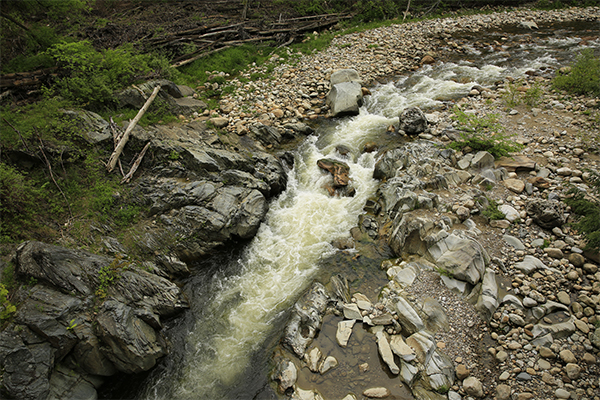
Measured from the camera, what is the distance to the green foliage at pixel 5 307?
5762mm

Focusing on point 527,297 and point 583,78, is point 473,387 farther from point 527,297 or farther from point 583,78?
point 583,78

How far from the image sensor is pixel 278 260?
29.5 ft

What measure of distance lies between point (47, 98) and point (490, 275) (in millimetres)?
15404

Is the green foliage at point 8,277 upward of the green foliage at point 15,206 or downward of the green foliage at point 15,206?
downward

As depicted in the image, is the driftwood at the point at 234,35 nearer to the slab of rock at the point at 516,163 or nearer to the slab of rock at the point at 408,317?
the slab of rock at the point at 516,163

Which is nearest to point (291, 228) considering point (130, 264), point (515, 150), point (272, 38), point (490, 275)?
point (130, 264)

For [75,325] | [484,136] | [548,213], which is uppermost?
[75,325]

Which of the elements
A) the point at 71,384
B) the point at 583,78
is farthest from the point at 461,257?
the point at 583,78

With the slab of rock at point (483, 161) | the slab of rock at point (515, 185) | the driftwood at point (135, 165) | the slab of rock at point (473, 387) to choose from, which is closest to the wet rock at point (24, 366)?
the driftwood at point (135, 165)

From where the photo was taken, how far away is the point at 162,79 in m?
13.8

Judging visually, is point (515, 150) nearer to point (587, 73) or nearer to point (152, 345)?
point (587, 73)

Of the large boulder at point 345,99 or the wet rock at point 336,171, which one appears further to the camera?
the large boulder at point 345,99

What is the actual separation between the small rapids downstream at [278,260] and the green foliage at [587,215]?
216 inches

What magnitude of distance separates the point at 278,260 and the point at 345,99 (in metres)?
9.07
